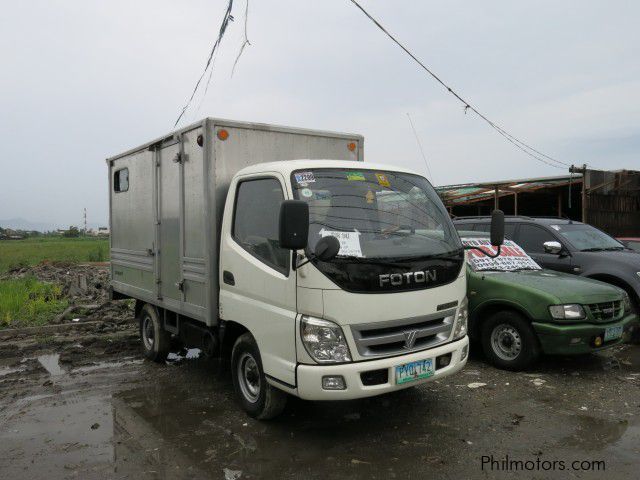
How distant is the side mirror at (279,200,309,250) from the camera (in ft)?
10.9

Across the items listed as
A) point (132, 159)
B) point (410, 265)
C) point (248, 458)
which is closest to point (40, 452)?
point (248, 458)

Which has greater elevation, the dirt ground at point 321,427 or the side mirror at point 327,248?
the side mirror at point 327,248

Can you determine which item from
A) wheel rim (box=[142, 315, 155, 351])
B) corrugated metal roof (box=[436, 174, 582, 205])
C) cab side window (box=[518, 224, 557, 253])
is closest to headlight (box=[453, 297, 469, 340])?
wheel rim (box=[142, 315, 155, 351])

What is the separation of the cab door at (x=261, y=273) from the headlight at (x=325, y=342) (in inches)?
5.8

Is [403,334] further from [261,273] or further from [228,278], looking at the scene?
[228,278]

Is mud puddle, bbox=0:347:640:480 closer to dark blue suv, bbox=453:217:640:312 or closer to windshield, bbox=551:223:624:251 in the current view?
dark blue suv, bbox=453:217:640:312

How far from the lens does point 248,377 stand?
448 cm

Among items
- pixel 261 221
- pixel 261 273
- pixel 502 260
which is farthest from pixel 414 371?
pixel 502 260

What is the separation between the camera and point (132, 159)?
6.29 metres

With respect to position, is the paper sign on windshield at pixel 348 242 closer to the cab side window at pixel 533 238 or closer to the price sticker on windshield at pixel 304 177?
the price sticker on windshield at pixel 304 177

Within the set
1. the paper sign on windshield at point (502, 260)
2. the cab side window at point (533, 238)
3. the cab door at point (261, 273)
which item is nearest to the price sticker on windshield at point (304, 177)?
the cab door at point (261, 273)

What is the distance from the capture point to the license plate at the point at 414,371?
3699mm

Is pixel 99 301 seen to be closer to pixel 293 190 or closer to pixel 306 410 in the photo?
pixel 306 410

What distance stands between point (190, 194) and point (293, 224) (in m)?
1.90
